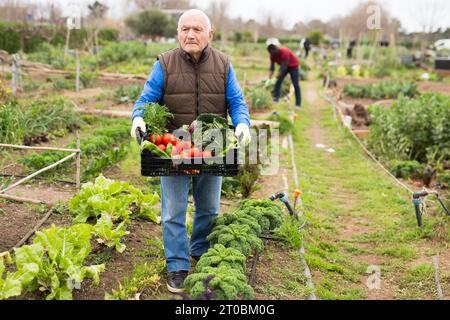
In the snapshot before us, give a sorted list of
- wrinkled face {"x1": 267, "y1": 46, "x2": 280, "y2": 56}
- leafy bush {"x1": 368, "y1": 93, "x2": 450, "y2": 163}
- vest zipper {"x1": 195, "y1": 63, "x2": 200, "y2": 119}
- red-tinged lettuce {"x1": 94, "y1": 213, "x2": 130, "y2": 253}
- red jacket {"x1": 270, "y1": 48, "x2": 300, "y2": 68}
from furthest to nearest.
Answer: red jacket {"x1": 270, "y1": 48, "x2": 300, "y2": 68} < wrinkled face {"x1": 267, "y1": 46, "x2": 280, "y2": 56} < leafy bush {"x1": 368, "y1": 93, "x2": 450, "y2": 163} < red-tinged lettuce {"x1": 94, "y1": 213, "x2": 130, "y2": 253} < vest zipper {"x1": 195, "y1": 63, "x2": 200, "y2": 119}

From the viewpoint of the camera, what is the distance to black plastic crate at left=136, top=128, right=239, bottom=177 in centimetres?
329

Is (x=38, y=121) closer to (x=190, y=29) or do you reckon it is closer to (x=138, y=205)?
(x=138, y=205)

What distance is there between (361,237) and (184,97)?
2.75 metres

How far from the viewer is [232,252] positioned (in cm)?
357

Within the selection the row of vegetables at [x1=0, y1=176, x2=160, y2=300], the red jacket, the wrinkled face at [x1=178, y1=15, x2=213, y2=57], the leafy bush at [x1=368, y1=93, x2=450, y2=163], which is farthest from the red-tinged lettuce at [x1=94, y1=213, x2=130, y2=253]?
the red jacket

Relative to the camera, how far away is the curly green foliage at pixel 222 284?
3074mm

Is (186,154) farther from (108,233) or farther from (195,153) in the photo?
(108,233)

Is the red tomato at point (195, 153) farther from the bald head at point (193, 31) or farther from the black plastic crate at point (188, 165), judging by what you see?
the bald head at point (193, 31)

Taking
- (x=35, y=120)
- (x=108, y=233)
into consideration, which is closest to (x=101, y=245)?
(x=108, y=233)

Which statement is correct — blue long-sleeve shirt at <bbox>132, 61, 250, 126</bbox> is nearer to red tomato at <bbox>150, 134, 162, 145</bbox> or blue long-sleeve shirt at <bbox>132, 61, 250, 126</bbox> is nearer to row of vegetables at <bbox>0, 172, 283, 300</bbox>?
red tomato at <bbox>150, 134, 162, 145</bbox>

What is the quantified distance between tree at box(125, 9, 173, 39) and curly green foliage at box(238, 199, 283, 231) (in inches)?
1196

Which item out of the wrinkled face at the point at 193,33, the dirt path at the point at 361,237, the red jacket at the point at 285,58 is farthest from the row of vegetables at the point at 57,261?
the red jacket at the point at 285,58
